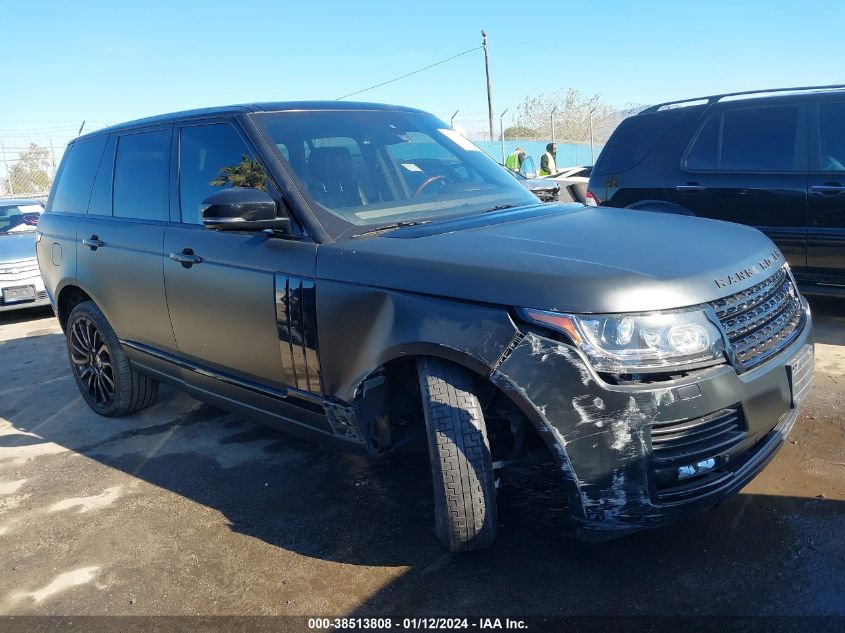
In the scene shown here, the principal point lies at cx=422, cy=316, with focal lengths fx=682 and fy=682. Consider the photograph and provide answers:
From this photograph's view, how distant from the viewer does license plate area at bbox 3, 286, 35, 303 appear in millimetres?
7824

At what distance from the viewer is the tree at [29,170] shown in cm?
2005

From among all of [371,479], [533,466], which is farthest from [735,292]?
[371,479]

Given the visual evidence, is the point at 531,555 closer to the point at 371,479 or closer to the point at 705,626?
the point at 705,626

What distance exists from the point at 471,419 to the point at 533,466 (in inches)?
12.0

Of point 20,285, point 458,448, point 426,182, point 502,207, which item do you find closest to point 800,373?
point 458,448

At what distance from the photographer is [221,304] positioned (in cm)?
324

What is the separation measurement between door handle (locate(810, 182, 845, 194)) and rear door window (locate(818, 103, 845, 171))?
0.14 metres

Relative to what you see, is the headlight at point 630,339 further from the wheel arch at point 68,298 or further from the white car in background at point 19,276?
the white car in background at point 19,276

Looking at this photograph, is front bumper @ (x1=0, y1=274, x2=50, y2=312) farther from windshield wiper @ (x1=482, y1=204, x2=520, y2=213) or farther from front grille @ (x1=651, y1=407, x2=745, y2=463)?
front grille @ (x1=651, y1=407, x2=745, y2=463)

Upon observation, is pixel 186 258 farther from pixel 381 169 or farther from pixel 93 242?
pixel 93 242

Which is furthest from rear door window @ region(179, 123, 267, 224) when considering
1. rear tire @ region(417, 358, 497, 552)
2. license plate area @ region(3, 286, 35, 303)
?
license plate area @ region(3, 286, 35, 303)

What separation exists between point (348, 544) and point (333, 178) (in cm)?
162

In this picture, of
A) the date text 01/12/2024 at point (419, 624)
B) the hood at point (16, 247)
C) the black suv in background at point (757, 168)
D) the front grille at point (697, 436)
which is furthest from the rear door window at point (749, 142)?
the hood at point (16, 247)

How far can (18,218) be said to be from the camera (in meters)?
9.18
